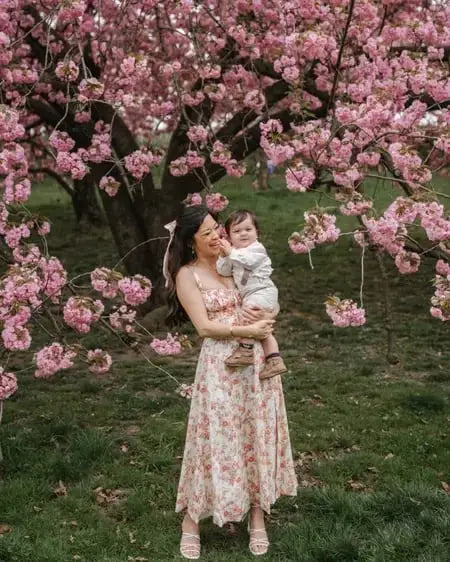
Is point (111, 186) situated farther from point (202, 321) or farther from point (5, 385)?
point (202, 321)

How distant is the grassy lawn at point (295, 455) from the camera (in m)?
4.13

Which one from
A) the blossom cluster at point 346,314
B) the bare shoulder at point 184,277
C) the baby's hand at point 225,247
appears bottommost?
the blossom cluster at point 346,314

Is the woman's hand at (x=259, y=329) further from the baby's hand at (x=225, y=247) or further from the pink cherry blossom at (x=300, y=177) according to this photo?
the pink cherry blossom at (x=300, y=177)

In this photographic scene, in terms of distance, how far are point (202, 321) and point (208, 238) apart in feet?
1.43

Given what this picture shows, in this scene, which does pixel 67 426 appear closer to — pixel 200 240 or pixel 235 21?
pixel 200 240

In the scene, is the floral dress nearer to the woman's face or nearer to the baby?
the baby

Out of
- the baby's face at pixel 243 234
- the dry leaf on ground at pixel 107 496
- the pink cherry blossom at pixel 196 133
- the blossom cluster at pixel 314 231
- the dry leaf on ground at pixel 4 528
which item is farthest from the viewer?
the pink cherry blossom at pixel 196 133

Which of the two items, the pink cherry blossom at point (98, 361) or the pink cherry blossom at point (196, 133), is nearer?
the pink cherry blossom at point (98, 361)

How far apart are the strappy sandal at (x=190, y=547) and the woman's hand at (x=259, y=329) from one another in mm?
1145

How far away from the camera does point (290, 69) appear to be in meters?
6.68

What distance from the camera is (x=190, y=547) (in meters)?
4.11

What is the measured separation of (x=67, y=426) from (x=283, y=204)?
12352 mm

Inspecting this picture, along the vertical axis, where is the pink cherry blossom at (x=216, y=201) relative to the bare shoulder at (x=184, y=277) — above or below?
above

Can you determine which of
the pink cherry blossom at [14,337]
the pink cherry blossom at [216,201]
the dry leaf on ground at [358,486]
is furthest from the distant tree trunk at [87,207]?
the dry leaf on ground at [358,486]
